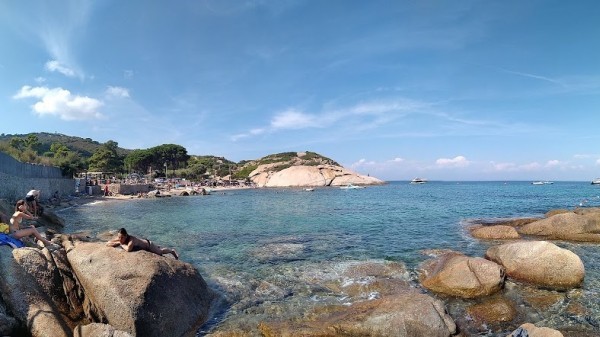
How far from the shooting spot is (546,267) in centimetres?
1162

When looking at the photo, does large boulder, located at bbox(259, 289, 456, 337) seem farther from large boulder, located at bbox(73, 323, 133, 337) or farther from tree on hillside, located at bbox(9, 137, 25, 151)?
tree on hillside, located at bbox(9, 137, 25, 151)

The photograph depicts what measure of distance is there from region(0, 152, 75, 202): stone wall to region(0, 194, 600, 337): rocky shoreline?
29108 millimetres

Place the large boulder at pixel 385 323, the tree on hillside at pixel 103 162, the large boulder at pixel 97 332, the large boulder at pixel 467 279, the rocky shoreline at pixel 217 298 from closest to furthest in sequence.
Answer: the large boulder at pixel 97 332, the rocky shoreline at pixel 217 298, the large boulder at pixel 385 323, the large boulder at pixel 467 279, the tree on hillside at pixel 103 162

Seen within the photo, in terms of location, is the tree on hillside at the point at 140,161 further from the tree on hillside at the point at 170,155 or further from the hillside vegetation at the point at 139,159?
the tree on hillside at the point at 170,155

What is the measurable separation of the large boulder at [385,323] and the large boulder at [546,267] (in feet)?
16.9

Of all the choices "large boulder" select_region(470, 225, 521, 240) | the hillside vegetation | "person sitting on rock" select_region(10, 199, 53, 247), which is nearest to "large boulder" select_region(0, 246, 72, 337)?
"person sitting on rock" select_region(10, 199, 53, 247)

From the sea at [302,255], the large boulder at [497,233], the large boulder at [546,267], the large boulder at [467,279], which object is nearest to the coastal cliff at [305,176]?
the sea at [302,255]

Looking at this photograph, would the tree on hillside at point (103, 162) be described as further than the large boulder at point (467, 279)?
Yes

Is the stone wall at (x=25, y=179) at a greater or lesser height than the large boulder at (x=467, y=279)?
greater

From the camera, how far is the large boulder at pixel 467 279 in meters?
10.7

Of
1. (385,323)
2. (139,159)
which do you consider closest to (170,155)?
(139,159)

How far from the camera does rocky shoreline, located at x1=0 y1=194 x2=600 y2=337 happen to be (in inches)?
289

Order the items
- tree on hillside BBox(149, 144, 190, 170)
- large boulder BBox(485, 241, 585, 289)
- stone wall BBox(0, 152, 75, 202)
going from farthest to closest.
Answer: tree on hillside BBox(149, 144, 190, 170) < stone wall BBox(0, 152, 75, 202) < large boulder BBox(485, 241, 585, 289)

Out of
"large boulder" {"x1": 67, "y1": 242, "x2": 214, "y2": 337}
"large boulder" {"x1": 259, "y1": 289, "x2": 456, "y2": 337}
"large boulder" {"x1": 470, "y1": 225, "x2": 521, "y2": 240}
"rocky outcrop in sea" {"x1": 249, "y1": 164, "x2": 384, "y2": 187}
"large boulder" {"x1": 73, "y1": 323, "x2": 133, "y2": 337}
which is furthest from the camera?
"rocky outcrop in sea" {"x1": 249, "y1": 164, "x2": 384, "y2": 187}
